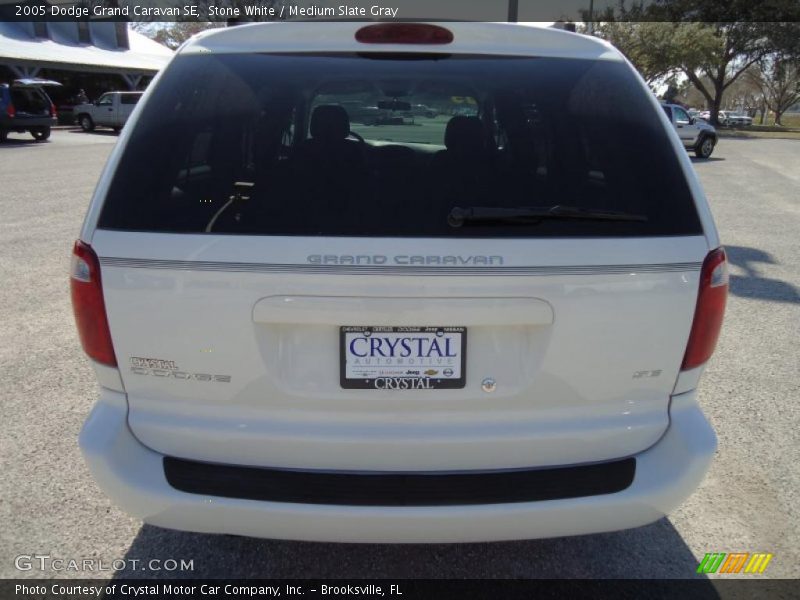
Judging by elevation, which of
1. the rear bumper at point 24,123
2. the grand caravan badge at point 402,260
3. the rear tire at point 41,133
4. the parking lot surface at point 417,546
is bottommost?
the rear tire at point 41,133

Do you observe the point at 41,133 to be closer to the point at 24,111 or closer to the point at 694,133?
the point at 24,111

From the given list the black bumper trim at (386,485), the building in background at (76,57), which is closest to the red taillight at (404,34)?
the black bumper trim at (386,485)

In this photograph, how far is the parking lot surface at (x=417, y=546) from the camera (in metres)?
2.55

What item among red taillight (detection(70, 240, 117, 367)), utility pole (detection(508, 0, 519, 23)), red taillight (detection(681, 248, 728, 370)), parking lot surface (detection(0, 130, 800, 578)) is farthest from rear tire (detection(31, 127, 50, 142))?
red taillight (detection(681, 248, 728, 370))

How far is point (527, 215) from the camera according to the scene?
1.91 m

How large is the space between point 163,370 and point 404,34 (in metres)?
1.34

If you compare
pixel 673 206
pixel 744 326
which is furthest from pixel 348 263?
pixel 744 326

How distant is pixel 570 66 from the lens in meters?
2.15

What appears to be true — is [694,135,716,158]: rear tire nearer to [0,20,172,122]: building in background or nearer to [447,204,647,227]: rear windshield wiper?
[447,204,647,227]: rear windshield wiper

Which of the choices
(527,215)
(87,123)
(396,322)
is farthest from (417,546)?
(87,123)

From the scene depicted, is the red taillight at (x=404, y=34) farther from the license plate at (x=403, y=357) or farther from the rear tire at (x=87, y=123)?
the rear tire at (x=87, y=123)

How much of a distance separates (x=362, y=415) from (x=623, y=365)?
31.8 inches

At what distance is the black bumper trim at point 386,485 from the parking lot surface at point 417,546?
0.68m

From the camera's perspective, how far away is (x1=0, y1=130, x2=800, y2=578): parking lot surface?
2553 mm
